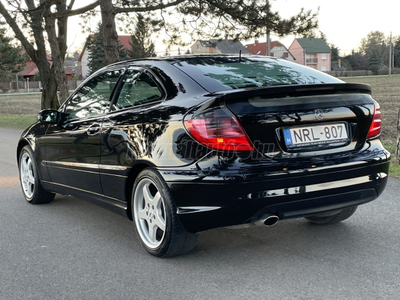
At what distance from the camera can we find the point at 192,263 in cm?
389

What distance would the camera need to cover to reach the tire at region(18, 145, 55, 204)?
19.5ft

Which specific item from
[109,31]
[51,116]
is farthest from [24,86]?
[51,116]

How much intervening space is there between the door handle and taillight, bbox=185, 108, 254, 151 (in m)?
1.44

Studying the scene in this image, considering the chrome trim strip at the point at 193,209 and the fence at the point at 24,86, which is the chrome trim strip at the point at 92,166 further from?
the fence at the point at 24,86

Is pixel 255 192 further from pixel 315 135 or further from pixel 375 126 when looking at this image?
pixel 375 126

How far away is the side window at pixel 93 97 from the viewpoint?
4754mm

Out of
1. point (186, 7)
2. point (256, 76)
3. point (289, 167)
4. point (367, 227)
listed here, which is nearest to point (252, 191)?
point (289, 167)

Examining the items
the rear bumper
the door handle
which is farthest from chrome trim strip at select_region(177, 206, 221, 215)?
the door handle

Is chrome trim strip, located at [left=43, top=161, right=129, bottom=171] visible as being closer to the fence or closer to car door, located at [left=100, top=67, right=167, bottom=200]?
car door, located at [left=100, top=67, right=167, bottom=200]

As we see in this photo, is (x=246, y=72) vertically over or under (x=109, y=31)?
under

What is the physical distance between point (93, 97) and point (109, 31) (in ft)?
33.2

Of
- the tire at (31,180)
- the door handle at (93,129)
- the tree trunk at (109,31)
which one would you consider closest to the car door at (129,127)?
the door handle at (93,129)

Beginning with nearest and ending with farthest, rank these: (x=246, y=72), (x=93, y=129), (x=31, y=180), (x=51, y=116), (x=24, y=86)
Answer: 1. (x=246, y=72)
2. (x=93, y=129)
3. (x=51, y=116)
4. (x=31, y=180)
5. (x=24, y=86)

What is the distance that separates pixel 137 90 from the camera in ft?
14.3
